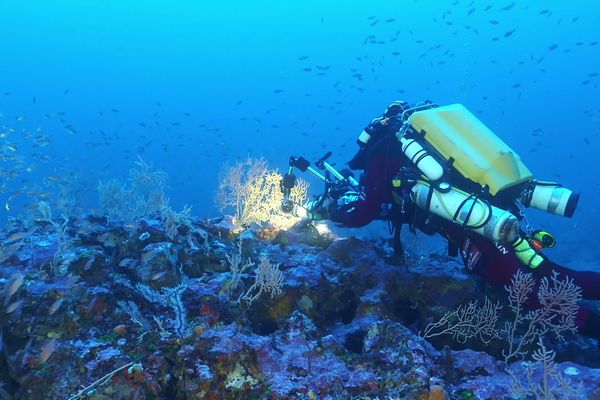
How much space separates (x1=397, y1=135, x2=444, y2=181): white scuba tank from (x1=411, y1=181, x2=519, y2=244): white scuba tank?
0.54 ft

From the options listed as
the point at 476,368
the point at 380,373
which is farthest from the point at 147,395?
the point at 476,368

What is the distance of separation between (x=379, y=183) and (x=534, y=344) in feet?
8.25

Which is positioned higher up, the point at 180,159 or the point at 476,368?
the point at 180,159

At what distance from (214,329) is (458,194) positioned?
2892 millimetres

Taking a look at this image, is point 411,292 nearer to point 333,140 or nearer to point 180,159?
point 180,159

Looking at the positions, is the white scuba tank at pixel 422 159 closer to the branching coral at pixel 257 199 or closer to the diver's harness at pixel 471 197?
the diver's harness at pixel 471 197

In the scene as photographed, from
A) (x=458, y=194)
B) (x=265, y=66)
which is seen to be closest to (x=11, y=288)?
(x=458, y=194)

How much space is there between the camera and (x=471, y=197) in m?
4.30

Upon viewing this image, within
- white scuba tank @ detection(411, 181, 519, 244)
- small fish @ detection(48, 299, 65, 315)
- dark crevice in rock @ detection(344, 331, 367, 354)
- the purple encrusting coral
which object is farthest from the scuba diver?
small fish @ detection(48, 299, 65, 315)

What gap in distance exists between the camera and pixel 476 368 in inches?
129

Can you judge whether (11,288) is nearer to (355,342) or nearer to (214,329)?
(214,329)

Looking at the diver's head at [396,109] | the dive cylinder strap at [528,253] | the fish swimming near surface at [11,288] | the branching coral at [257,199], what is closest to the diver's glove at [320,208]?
the branching coral at [257,199]

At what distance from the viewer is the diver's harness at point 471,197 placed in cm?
421

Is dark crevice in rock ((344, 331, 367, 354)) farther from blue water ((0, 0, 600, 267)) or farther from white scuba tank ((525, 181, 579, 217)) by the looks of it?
blue water ((0, 0, 600, 267))
